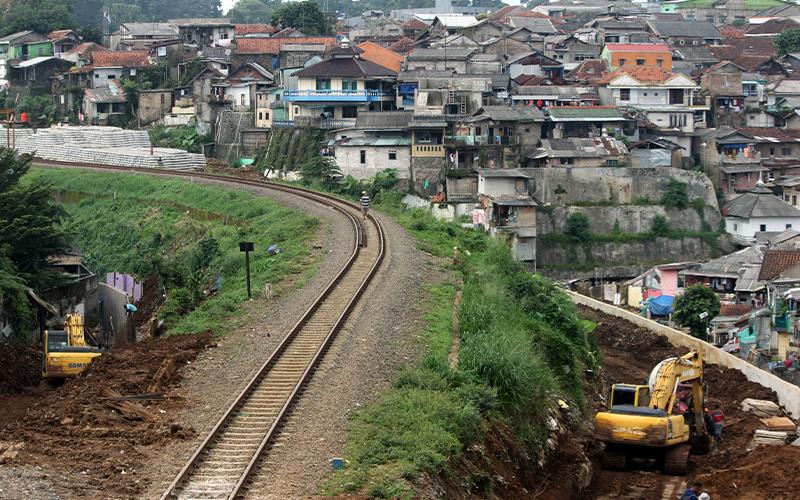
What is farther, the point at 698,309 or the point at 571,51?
the point at 571,51

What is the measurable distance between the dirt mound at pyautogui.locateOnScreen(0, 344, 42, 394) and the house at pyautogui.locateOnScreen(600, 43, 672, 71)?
5183 centimetres

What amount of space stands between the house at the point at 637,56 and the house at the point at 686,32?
43.1 feet

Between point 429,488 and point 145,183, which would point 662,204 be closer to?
point 145,183

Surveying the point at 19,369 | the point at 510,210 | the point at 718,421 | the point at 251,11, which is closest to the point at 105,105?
the point at 510,210

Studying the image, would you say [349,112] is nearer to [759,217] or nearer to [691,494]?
[759,217]

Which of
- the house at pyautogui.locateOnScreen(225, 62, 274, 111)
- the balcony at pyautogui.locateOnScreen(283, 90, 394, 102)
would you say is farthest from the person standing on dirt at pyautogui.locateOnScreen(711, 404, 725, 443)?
the house at pyautogui.locateOnScreen(225, 62, 274, 111)

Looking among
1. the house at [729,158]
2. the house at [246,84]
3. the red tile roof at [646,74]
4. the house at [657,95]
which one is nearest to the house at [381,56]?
the house at [246,84]

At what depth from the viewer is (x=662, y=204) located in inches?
2178

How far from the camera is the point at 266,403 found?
1994 centimetres

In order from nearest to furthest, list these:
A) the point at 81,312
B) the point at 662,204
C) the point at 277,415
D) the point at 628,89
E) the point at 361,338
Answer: the point at 277,415
the point at 361,338
the point at 81,312
the point at 662,204
the point at 628,89

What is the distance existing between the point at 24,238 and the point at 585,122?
32.4 m

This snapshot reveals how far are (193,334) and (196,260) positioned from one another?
12819 millimetres

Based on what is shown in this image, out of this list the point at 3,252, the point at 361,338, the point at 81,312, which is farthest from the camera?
the point at 81,312

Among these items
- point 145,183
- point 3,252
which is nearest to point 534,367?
point 3,252
